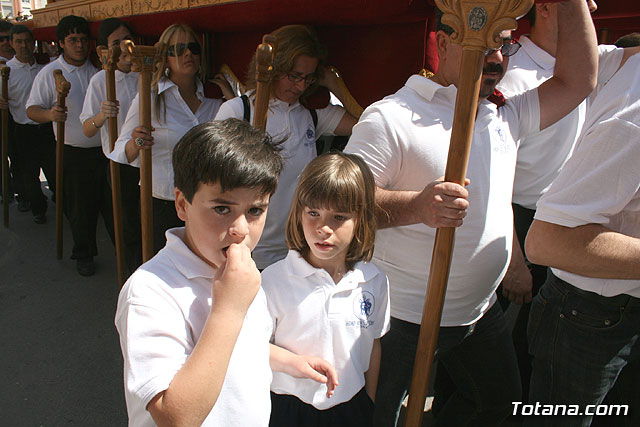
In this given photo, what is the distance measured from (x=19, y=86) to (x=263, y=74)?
13.1 feet

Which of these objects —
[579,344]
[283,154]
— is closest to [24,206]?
[283,154]

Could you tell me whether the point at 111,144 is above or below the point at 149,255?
above

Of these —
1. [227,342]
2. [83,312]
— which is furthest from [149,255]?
[227,342]

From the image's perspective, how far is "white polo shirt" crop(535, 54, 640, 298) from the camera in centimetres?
125

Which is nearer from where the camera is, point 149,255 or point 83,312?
point 149,255

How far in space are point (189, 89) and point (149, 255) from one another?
1.00 meters

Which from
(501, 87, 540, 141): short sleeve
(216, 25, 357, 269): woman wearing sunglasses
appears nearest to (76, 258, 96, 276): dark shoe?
(216, 25, 357, 269): woman wearing sunglasses

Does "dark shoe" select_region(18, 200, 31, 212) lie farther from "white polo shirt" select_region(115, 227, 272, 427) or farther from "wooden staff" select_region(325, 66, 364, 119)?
"white polo shirt" select_region(115, 227, 272, 427)

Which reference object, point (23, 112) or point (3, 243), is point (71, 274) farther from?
point (23, 112)

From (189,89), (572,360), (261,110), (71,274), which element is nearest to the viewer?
(572,360)

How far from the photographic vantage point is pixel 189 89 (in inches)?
116

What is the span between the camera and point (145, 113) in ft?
8.25

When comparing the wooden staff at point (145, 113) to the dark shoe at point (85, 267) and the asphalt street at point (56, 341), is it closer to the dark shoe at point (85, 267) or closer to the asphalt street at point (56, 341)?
the asphalt street at point (56, 341)

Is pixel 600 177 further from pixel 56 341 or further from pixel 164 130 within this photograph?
pixel 56 341
